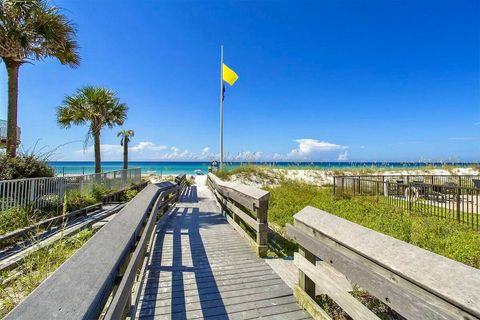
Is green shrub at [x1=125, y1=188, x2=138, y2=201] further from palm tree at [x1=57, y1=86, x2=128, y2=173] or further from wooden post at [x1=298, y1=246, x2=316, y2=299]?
wooden post at [x1=298, y1=246, x2=316, y2=299]

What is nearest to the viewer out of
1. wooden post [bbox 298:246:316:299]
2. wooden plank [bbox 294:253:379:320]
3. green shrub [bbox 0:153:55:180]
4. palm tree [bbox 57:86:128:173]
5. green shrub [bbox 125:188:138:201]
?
wooden plank [bbox 294:253:379:320]

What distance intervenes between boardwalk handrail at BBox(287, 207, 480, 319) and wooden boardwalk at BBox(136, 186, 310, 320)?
0.48 metres

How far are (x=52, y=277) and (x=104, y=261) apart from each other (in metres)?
0.31

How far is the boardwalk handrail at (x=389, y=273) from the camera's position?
1109mm

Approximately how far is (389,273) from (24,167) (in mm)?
9270

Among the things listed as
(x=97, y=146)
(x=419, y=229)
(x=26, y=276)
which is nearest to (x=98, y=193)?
(x=97, y=146)

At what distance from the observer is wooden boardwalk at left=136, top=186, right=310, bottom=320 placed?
2.62 metres

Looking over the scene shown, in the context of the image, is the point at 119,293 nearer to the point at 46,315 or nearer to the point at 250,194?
the point at 46,315

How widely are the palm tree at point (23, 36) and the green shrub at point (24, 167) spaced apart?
1.00 meters

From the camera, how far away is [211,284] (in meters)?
3.20

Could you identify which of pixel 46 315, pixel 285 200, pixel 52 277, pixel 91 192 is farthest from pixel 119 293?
pixel 91 192

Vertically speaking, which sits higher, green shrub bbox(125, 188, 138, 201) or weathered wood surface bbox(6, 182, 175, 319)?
weathered wood surface bbox(6, 182, 175, 319)

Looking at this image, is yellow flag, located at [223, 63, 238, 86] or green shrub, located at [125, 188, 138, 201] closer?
green shrub, located at [125, 188, 138, 201]

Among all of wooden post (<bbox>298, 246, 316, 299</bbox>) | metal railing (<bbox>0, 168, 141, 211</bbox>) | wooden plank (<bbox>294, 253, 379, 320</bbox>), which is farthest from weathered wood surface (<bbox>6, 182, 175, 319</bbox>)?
metal railing (<bbox>0, 168, 141, 211</bbox>)
